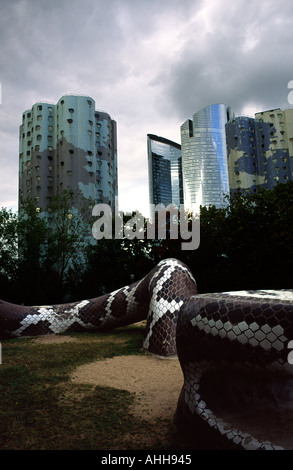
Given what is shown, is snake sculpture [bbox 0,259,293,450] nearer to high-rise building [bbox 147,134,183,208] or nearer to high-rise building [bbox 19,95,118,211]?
high-rise building [bbox 19,95,118,211]

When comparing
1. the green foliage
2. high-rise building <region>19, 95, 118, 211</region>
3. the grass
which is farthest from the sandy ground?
high-rise building <region>19, 95, 118, 211</region>

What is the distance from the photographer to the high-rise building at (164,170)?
90.4 m

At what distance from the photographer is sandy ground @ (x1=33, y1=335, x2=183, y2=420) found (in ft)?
11.4

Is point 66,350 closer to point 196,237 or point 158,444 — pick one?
point 158,444

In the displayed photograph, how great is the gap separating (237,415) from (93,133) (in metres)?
43.6

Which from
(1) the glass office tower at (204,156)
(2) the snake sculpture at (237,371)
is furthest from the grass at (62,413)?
(1) the glass office tower at (204,156)

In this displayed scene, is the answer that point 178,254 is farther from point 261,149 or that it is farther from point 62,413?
point 261,149

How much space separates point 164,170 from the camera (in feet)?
314

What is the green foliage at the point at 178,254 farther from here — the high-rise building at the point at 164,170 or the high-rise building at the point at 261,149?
the high-rise building at the point at 164,170

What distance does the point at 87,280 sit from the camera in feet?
68.2

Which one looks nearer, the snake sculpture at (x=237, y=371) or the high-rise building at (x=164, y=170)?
the snake sculpture at (x=237, y=371)

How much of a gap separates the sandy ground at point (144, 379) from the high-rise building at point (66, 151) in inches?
1402

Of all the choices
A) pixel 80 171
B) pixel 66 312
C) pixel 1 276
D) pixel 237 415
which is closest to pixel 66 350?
pixel 66 312

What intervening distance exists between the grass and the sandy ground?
18cm
